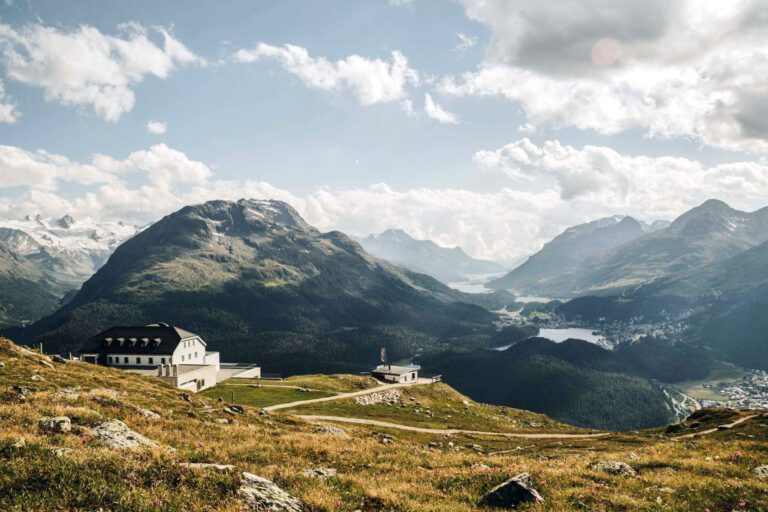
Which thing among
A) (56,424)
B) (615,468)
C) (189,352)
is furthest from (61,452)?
(189,352)

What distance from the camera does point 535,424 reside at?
97.4 m

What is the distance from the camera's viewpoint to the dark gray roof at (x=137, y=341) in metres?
A: 123

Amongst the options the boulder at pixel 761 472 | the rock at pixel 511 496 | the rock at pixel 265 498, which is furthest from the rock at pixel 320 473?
the boulder at pixel 761 472

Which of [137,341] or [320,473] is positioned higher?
[320,473]

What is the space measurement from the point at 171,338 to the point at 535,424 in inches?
3941

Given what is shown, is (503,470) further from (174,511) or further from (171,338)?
(171,338)

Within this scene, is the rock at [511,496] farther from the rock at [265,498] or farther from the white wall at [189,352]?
the white wall at [189,352]

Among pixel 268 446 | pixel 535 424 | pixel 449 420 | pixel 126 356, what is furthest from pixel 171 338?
pixel 268 446

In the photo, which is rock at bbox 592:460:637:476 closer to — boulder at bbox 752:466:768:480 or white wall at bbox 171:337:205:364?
boulder at bbox 752:466:768:480

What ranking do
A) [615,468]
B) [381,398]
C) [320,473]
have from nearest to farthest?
1. [320,473]
2. [615,468]
3. [381,398]

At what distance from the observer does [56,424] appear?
17438 mm

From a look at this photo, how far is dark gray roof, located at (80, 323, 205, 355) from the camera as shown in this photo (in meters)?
123

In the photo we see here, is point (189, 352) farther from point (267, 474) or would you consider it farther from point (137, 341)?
point (267, 474)

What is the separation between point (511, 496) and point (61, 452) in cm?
1376
